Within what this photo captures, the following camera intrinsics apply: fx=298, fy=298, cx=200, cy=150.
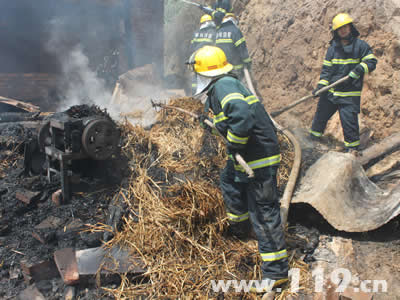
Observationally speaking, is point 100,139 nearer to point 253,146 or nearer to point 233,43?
point 253,146

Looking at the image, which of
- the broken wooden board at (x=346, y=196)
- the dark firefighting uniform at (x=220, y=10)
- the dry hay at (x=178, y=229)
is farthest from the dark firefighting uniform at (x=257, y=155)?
the dark firefighting uniform at (x=220, y=10)

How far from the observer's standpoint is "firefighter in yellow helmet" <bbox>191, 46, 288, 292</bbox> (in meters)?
2.83

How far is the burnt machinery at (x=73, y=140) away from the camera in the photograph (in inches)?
141

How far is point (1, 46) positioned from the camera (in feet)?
31.1

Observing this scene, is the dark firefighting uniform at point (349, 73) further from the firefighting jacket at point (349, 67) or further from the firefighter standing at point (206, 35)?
the firefighter standing at point (206, 35)

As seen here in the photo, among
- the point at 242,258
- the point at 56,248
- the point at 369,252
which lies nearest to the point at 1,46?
the point at 56,248

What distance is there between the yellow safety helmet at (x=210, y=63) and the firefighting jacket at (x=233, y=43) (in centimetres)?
444

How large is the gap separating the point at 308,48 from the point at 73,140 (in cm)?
582

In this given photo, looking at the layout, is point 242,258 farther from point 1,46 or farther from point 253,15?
point 1,46

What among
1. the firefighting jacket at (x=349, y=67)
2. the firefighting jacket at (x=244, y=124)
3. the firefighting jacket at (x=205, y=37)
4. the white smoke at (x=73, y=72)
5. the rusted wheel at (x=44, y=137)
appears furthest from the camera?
the white smoke at (x=73, y=72)

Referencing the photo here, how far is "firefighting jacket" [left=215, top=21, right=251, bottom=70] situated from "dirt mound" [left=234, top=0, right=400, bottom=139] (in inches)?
37.8

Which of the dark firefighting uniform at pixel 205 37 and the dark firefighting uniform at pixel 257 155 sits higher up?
the dark firefighting uniform at pixel 205 37

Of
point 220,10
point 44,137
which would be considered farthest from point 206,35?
point 44,137

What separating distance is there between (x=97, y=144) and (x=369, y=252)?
3401 millimetres
